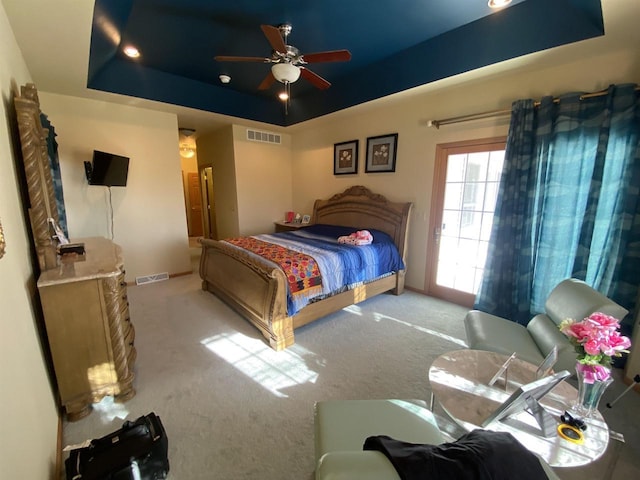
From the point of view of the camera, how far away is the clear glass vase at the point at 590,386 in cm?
115

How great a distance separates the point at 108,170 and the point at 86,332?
9.00 feet

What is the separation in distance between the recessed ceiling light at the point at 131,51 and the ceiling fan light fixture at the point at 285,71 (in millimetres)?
1933

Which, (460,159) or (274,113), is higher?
(274,113)

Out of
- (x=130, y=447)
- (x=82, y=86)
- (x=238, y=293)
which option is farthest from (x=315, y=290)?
(x=82, y=86)

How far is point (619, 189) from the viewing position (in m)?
2.30

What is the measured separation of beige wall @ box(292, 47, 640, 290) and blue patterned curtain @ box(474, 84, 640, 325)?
264 mm

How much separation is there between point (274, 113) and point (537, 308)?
4.94m

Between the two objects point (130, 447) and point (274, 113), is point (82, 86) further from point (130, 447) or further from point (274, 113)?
point (130, 447)

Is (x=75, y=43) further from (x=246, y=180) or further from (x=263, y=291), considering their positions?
(x=246, y=180)

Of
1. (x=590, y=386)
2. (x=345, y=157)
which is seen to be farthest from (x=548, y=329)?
(x=345, y=157)

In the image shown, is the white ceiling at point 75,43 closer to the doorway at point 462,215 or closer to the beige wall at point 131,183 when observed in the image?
the beige wall at point 131,183

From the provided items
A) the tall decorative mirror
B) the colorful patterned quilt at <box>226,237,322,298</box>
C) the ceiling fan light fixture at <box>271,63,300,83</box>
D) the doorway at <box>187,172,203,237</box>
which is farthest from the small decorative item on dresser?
the doorway at <box>187,172,203,237</box>

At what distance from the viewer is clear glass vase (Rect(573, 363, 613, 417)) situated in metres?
1.15

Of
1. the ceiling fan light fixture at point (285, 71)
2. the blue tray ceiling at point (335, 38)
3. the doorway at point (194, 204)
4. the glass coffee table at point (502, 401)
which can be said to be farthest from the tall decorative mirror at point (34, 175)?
the doorway at point (194, 204)
